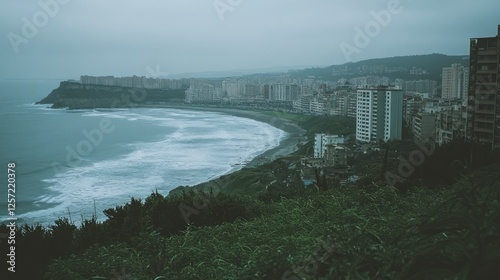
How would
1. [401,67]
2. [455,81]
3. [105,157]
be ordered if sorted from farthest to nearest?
[401,67], [455,81], [105,157]

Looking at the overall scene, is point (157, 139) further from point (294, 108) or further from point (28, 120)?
point (294, 108)

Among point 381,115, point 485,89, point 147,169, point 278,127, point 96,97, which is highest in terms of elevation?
point 485,89

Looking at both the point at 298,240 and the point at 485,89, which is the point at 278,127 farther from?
the point at 298,240

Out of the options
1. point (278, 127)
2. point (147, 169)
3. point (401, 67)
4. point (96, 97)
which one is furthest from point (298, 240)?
point (401, 67)

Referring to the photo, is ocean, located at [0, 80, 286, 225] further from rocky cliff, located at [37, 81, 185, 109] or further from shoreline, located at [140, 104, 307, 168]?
rocky cliff, located at [37, 81, 185, 109]

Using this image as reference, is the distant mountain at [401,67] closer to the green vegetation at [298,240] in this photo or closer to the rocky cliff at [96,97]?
the rocky cliff at [96,97]

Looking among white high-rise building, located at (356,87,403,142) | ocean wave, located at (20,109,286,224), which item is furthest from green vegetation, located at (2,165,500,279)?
white high-rise building, located at (356,87,403,142)

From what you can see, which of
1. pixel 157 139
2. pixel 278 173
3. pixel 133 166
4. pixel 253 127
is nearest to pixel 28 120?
pixel 157 139
